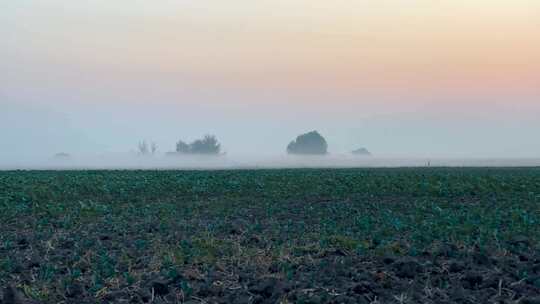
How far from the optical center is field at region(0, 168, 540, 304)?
9273mm

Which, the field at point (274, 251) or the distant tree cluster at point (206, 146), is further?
the distant tree cluster at point (206, 146)

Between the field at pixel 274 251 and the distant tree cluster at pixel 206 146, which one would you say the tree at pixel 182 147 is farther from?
the field at pixel 274 251

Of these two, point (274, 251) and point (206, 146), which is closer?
point (274, 251)

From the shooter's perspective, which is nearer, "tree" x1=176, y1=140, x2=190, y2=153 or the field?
the field

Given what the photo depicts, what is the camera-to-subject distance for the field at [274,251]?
9273 mm

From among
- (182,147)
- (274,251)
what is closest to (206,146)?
(182,147)

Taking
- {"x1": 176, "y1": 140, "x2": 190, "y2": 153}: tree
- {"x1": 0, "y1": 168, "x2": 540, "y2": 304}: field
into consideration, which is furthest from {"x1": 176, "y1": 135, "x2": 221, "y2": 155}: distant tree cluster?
{"x1": 0, "y1": 168, "x2": 540, "y2": 304}: field

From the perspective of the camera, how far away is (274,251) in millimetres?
12461

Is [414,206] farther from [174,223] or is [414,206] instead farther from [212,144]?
[212,144]

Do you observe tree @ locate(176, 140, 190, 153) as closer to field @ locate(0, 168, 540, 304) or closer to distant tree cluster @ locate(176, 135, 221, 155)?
distant tree cluster @ locate(176, 135, 221, 155)

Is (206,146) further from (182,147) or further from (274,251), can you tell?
(274,251)

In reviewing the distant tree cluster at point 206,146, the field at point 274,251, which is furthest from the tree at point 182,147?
the field at point 274,251

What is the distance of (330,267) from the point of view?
35.3 feet

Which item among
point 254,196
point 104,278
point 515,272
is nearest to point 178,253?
point 104,278
